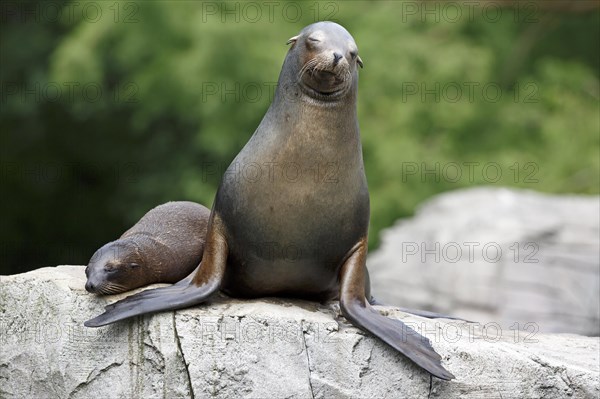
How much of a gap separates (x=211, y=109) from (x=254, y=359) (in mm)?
7368

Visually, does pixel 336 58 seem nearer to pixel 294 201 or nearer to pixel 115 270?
pixel 294 201

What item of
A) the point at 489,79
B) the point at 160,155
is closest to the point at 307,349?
the point at 160,155

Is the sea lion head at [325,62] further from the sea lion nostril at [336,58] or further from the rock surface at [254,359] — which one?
the rock surface at [254,359]

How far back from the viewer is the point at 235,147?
12.1 metres

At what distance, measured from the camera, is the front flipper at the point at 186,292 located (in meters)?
4.74

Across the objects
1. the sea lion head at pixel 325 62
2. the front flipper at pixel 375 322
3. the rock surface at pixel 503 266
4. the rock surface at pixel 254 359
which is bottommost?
the rock surface at pixel 503 266

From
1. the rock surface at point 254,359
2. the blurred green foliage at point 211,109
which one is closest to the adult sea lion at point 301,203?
the rock surface at point 254,359

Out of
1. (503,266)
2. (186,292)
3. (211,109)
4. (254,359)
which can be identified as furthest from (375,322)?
(211,109)

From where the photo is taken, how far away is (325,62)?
4.70m

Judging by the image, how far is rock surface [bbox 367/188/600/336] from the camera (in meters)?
9.51

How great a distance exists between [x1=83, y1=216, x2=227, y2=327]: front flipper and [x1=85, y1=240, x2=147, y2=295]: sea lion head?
0.15 meters

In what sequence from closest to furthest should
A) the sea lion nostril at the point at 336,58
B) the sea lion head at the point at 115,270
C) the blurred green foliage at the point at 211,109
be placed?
the sea lion nostril at the point at 336,58, the sea lion head at the point at 115,270, the blurred green foliage at the point at 211,109

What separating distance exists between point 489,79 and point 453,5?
1527 millimetres

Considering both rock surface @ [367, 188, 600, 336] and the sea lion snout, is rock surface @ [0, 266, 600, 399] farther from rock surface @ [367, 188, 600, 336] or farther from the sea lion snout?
rock surface @ [367, 188, 600, 336]
